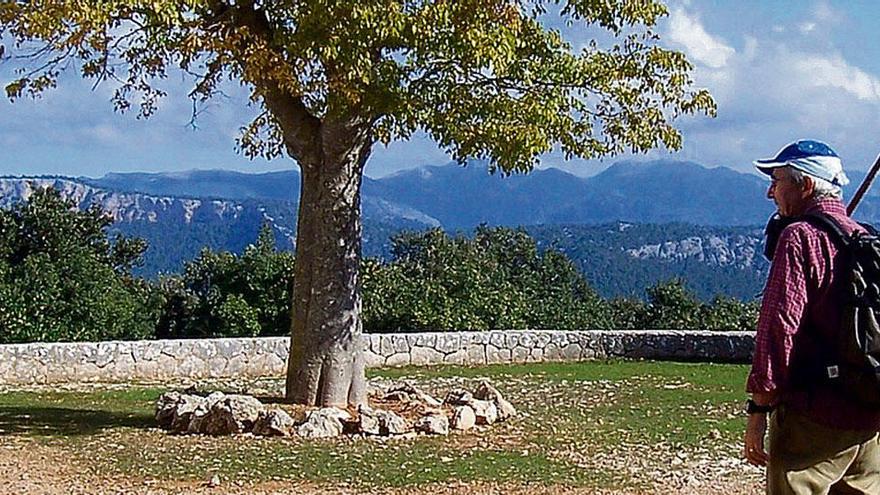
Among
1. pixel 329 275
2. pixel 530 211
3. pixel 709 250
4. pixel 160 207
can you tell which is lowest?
pixel 329 275

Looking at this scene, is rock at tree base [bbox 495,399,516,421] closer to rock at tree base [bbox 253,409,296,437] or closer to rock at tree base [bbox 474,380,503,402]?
rock at tree base [bbox 474,380,503,402]

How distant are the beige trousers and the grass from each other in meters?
3.75

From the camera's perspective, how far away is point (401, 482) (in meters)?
8.39

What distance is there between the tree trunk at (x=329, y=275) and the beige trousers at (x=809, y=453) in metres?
6.94

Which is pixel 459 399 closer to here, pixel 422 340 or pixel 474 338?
pixel 422 340

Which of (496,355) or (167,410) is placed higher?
(496,355)

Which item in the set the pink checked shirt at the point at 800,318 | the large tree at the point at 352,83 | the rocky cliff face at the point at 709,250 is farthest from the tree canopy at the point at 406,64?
the rocky cliff face at the point at 709,250

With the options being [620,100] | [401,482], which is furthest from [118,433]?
[620,100]

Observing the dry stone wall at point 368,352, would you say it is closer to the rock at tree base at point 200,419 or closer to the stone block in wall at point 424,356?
the stone block in wall at point 424,356

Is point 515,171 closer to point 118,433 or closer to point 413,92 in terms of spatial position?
point 413,92

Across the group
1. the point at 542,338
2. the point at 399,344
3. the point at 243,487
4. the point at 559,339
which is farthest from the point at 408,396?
the point at 559,339

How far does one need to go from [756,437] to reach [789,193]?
900mm

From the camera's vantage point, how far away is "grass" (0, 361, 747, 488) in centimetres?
877

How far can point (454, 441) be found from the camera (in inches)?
405
